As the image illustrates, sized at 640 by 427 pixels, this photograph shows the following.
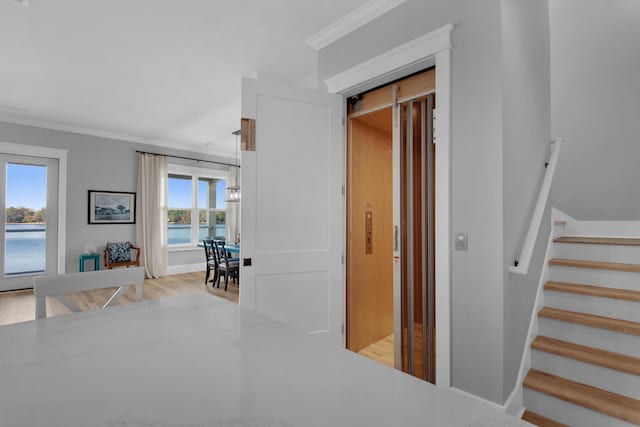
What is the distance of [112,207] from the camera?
6125 mm

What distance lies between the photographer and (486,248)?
71.9 inches

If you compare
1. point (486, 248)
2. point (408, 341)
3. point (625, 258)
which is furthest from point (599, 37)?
point (408, 341)

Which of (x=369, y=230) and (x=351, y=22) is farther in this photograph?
(x=369, y=230)

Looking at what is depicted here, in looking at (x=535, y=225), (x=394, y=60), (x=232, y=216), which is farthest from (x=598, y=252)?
(x=232, y=216)

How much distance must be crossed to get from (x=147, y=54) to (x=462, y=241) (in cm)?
332

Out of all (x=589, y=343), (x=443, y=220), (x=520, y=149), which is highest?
(x=520, y=149)

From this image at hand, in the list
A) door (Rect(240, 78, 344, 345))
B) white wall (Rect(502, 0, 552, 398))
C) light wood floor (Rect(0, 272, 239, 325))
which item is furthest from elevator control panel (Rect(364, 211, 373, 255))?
light wood floor (Rect(0, 272, 239, 325))

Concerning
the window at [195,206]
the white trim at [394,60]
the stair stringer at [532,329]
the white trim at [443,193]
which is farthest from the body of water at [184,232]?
the stair stringer at [532,329]

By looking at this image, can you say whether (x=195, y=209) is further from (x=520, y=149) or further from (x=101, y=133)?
(x=520, y=149)

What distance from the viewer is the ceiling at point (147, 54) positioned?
2531 mm

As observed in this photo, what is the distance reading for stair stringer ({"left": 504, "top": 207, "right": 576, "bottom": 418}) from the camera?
6.16 feet

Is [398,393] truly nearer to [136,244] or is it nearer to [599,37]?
[599,37]

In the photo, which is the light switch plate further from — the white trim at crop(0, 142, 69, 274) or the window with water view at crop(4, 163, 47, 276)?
the window with water view at crop(4, 163, 47, 276)

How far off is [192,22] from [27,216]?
483 centimetres
